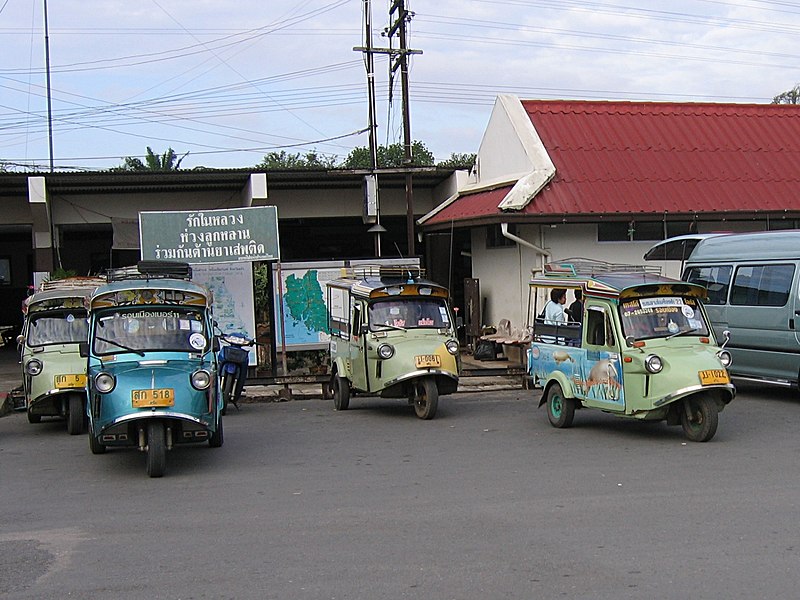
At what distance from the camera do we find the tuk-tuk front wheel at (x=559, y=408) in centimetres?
1245

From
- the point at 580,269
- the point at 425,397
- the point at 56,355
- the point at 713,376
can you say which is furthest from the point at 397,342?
the point at 56,355

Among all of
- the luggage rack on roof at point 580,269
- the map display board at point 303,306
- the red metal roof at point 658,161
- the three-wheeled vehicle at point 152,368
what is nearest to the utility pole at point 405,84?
the red metal roof at point 658,161

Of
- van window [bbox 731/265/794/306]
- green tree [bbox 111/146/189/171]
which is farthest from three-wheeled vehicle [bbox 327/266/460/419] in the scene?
green tree [bbox 111/146/189/171]

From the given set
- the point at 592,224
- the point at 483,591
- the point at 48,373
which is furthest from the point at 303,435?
the point at 592,224

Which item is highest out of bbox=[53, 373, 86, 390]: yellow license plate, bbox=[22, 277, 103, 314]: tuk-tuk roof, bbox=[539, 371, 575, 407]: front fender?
bbox=[22, 277, 103, 314]: tuk-tuk roof

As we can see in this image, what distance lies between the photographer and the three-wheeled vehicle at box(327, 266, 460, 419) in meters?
13.7

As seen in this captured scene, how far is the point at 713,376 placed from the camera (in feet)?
36.0

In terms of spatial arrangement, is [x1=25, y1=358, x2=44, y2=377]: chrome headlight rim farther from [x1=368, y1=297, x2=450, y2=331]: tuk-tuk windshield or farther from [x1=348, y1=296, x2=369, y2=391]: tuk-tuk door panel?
[x1=368, y1=297, x2=450, y2=331]: tuk-tuk windshield

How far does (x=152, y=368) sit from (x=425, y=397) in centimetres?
485

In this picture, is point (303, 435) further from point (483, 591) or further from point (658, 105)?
point (658, 105)

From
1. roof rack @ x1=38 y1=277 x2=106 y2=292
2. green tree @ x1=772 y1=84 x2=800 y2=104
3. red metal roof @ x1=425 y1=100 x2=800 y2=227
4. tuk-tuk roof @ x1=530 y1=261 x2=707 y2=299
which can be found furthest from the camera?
green tree @ x1=772 y1=84 x2=800 y2=104

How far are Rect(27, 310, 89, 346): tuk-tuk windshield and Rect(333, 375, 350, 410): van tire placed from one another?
3985 millimetres

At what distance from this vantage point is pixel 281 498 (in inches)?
346

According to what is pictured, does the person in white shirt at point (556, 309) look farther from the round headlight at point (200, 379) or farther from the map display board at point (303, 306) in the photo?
the map display board at point (303, 306)
